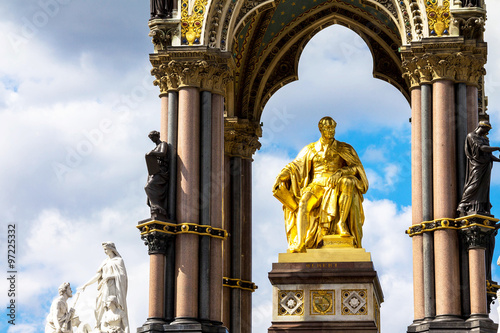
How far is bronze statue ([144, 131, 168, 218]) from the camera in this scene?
33.3m

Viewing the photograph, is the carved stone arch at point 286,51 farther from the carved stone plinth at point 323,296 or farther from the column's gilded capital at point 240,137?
the carved stone plinth at point 323,296

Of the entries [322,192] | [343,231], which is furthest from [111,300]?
[322,192]

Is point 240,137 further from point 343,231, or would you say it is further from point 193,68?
point 193,68

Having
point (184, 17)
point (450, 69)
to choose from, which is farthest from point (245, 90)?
point (450, 69)

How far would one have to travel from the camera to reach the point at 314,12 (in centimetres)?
3875

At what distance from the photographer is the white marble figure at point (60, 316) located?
3297cm

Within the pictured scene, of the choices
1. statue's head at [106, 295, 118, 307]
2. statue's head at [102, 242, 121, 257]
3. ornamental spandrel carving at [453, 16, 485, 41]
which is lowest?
statue's head at [106, 295, 118, 307]

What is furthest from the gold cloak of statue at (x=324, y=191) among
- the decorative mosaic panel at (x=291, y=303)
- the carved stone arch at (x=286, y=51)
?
the carved stone arch at (x=286, y=51)

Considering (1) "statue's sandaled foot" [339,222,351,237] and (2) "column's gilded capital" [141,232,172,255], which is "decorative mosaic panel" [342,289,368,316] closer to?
(1) "statue's sandaled foot" [339,222,351,237]

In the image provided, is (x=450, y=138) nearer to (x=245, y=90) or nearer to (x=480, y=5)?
(x=480, y=5)

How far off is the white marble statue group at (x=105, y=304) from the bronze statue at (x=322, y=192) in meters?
4.92

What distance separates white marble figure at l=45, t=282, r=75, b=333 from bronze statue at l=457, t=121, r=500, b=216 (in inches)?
362

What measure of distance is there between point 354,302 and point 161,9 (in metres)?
8.35

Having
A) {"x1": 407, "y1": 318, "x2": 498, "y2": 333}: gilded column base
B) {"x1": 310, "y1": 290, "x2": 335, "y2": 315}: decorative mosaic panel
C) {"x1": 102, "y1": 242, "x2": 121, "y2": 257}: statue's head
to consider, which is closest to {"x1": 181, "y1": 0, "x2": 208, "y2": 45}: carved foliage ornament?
{"x1": 102, "y1": 242, "x2": 121, "y2": 257}: statue's head
